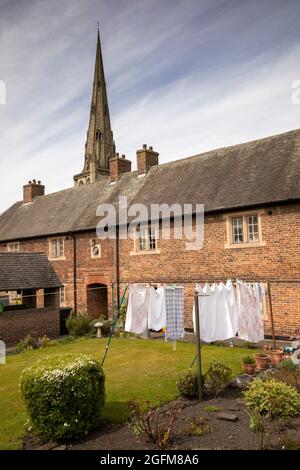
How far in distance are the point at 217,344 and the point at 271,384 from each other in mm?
8405

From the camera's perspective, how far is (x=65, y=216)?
2784cm

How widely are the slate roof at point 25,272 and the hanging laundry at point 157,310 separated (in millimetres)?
9335

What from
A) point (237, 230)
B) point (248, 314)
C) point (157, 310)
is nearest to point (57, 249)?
point (237, 230)

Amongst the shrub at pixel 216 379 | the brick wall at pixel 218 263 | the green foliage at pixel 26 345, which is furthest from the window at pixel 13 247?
the shrub at pixel 216 379

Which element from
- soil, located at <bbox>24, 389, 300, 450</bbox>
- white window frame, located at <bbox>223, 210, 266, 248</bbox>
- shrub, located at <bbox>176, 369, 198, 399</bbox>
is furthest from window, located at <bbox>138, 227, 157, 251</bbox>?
soil, located at <bbox>24, 389, 300, 450</bbox>

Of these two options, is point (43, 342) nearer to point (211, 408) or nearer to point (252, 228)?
point (211, 408)

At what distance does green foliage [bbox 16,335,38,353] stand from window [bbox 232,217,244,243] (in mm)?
10170

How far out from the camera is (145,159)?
2616cm

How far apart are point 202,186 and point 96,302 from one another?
10.1 meters

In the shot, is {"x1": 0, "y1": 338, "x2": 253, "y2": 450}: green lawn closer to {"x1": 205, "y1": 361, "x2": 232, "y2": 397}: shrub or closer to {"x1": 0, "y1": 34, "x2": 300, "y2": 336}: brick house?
{"x1": 205, "y1": 361, "x2": 232, "y2": 397}: shrub

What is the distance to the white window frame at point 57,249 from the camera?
1040 inches

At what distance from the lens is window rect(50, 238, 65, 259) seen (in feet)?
86.8

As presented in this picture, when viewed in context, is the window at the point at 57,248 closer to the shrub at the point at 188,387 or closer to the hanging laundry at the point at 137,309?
the hanging laundry at the point at 137,309
